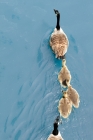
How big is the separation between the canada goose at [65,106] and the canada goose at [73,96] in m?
0.05

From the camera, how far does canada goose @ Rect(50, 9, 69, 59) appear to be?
3572 millimetres

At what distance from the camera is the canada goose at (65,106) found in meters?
3.28

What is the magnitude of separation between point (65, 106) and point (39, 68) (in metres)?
0.58

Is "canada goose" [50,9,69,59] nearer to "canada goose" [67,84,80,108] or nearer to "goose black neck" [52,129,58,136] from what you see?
"canada goose" [67,84,80,108]

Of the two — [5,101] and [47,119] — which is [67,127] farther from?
[5,101]

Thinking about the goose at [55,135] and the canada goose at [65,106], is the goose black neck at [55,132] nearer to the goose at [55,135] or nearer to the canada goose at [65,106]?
the goose at [55,135]

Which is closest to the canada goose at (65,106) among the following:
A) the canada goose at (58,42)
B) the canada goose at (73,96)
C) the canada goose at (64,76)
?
the canada goose at (73,96)

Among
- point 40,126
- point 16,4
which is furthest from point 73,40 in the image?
point 40,126

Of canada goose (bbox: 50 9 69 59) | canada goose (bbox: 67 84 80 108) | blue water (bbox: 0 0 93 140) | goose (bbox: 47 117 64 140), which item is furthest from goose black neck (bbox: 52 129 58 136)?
canada goose (bbox: 50 9 69 59)

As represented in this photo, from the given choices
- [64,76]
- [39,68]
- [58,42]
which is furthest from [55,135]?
[58,42]

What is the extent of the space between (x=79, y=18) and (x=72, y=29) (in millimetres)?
189

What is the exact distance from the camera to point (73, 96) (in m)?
3.34

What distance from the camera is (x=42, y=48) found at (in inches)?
148

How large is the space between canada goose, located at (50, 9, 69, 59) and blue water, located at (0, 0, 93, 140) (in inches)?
4.5
